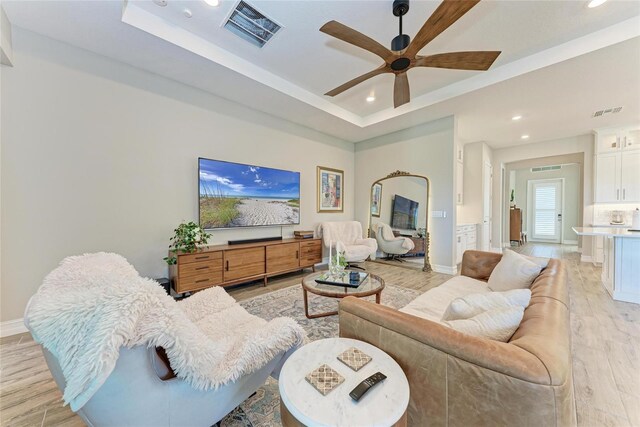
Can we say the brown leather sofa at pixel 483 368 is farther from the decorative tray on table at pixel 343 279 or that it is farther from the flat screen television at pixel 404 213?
the flat screen television at pixel 404 213

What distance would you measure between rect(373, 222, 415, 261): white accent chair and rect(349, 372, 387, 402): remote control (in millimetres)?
4107

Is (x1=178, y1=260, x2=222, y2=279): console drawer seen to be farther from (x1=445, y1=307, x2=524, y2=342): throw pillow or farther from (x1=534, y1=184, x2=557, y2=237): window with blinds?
(x1=534, y1=184, x2=557, y2=237): window with blinds

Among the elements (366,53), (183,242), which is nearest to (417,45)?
(366,53)

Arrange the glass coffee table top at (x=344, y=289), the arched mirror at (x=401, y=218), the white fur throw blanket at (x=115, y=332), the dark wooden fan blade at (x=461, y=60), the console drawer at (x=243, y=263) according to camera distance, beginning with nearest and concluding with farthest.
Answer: the white fur throw blanket at (x=115, y=332)
the dark wooden fan blade at (x=461, y=60)
the glass coffee table top at (x=344, y=289)
the console drawer at (x=243, y=263)
the arched mirror at (x=401, y=218)

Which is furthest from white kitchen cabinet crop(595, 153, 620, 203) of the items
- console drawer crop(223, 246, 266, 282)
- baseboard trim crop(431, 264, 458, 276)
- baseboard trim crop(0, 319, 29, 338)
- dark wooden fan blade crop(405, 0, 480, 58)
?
baseboard trim crop(0, 319, 29, 338)

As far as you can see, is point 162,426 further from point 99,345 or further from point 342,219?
point 342,219

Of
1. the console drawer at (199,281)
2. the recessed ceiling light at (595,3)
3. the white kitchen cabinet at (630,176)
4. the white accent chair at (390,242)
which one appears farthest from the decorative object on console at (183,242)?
the white kitchen cabinet at (630,176)

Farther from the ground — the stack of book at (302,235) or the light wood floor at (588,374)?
the stack of book at (302,235)

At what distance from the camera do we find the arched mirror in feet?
15.0

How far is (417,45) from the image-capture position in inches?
77.7

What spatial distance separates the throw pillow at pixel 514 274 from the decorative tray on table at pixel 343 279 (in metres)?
1.19

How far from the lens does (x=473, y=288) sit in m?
2.23

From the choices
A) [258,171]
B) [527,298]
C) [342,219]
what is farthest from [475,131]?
[527,298]

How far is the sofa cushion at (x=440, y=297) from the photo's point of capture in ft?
5.64
